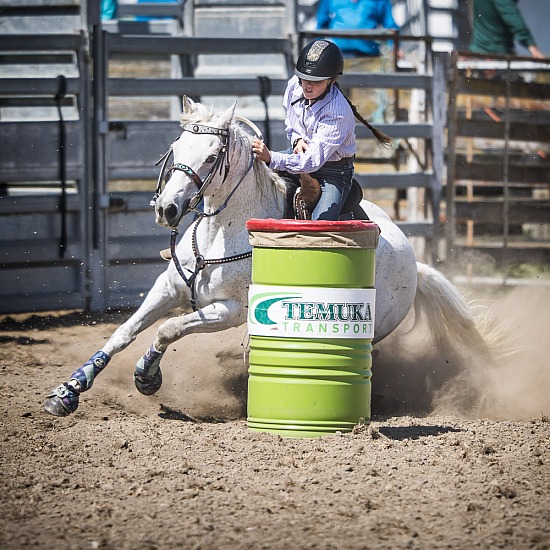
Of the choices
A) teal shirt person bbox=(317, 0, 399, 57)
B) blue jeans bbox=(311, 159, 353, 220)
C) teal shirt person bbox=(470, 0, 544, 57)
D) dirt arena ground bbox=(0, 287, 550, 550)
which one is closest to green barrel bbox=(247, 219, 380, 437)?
dirt arena ground bbox=(0, 287, 550, 550)

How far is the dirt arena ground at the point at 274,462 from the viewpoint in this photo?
11.0 feet

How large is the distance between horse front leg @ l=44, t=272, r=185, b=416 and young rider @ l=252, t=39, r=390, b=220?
901 millimetres

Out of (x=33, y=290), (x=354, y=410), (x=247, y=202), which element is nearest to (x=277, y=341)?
(x=354, y=410)

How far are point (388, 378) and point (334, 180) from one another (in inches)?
61.6

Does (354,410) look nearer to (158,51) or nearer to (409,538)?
(409,538)

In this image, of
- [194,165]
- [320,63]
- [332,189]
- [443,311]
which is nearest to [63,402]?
[194,165]

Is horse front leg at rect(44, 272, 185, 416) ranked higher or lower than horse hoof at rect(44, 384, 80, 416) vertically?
higher

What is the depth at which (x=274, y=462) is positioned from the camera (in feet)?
13.8

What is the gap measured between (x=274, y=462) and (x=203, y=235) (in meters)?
1.55

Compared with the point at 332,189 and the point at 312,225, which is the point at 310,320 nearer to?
the point at 312,225

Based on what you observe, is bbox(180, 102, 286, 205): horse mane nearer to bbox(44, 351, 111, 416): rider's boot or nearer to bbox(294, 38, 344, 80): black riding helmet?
bbox(294, 38, 344, 80): black riding helmet

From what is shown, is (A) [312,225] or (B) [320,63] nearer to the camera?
(A) [312,225]

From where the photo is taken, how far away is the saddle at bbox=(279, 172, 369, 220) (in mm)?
5324

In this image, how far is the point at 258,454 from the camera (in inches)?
170
